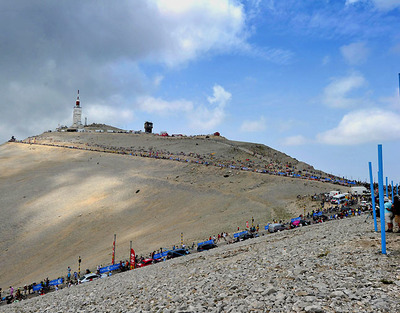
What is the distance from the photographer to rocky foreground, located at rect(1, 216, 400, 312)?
9.37 metres

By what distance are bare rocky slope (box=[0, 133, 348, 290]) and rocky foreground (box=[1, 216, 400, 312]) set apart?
26942 mm

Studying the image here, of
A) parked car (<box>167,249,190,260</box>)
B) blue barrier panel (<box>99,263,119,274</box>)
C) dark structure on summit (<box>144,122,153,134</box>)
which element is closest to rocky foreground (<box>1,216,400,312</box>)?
parked car (<box>167,249,190,260</box>)

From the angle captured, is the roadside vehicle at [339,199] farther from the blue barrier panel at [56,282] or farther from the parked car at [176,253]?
the blue barrier panel at [56,282]

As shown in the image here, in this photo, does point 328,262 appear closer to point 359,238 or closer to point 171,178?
point 359,238

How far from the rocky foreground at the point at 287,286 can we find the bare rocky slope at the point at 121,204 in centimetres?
2694

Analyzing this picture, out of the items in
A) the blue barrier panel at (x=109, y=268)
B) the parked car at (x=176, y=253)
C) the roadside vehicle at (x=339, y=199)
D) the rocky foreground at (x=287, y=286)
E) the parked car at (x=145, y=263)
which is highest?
the roadside vehicle at (x=339, y=199)

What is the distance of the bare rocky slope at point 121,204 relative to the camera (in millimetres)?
47031

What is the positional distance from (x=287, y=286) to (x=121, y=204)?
56685 millimetres

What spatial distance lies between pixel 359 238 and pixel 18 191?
264ft

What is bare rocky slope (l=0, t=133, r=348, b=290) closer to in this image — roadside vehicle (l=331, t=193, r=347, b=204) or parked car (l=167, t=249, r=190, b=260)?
roadside vehicle (l=331, t=193, r=347, b=204)

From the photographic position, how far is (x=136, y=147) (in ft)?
422

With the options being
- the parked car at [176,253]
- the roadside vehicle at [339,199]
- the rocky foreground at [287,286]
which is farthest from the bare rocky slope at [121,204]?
the rocky foreground at [287,286]

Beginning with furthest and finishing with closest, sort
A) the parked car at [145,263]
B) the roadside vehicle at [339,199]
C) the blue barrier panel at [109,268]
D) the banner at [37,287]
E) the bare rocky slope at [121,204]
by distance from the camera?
the roadside vehicle at [339,199] < the bare rocky slope at [121,204] < the blue barrier panel at [109,268] < the parked car at [145,263] < the banner at [37,287]

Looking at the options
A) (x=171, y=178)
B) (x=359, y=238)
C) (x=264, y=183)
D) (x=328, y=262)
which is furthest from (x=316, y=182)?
(x=328, y=262)
